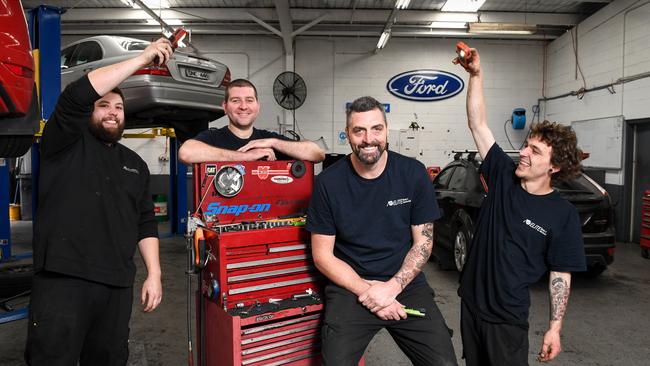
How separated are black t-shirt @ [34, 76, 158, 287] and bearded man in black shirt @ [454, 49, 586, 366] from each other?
152 cm

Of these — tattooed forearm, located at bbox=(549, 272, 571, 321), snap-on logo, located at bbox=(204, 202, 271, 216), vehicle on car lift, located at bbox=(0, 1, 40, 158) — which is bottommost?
tattooed forearm, located at bbox=(549, 272, 571, 321)

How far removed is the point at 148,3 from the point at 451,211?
270 inches

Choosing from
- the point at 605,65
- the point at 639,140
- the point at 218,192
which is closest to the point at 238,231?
the point at 218,192

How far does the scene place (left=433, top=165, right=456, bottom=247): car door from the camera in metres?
5.27

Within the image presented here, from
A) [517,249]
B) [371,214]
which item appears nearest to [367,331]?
[371,214]

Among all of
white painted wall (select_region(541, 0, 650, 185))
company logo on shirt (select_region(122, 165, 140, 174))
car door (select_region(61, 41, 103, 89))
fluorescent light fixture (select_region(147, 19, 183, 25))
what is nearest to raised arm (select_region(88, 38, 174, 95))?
company logo on shirt (select_region(122, 165, 140, 174))

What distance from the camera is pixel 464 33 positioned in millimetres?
9422

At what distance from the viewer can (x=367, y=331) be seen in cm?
181

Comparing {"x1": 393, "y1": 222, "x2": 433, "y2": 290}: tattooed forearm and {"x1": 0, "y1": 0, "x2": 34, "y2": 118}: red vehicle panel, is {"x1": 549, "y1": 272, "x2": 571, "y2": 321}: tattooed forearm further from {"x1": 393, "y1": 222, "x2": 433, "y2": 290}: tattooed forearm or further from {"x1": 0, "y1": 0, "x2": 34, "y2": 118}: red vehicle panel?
{"x1": 0, "y1": 0, "x2": 34, "y2": 118}: red vehicle panel

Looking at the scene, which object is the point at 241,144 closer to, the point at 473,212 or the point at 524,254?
the point at 524,254

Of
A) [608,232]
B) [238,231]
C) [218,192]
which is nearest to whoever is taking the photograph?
[238,231]

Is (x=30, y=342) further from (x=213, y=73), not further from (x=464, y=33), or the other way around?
(x=464, y=33)

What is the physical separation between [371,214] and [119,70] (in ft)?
3.64

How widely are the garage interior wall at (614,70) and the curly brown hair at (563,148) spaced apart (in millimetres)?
5636
